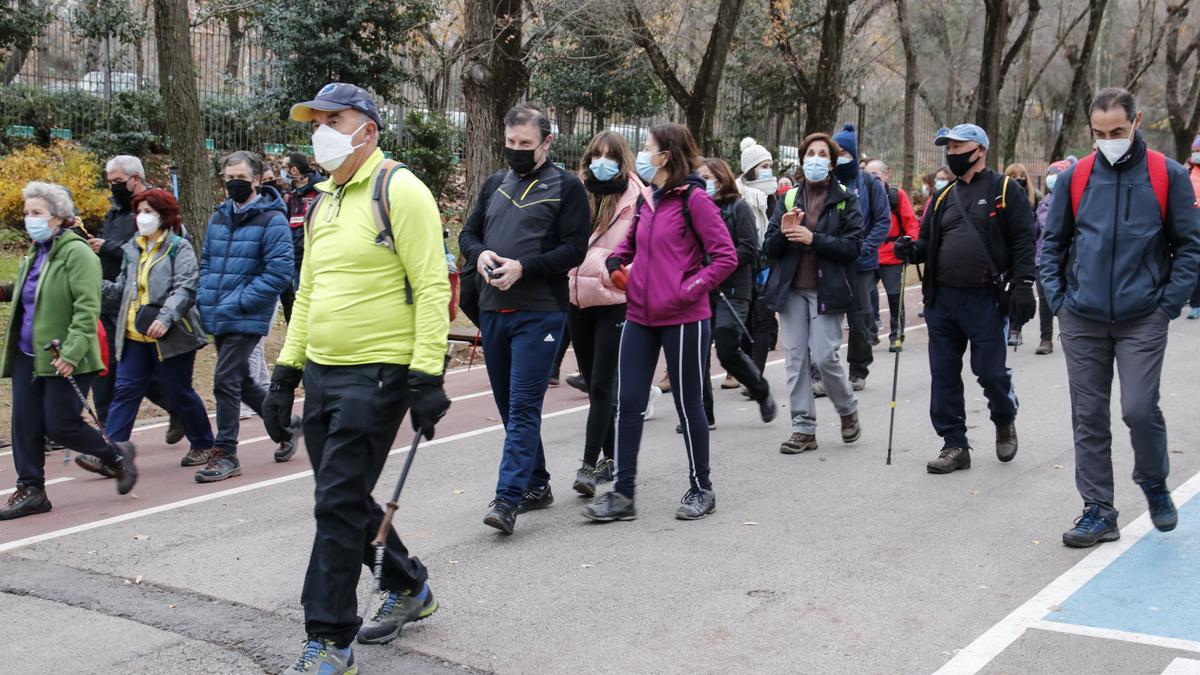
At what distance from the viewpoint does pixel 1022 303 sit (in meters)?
7.19

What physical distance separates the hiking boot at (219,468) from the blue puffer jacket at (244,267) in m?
0.78

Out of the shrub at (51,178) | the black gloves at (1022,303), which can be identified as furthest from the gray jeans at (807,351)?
the shrub at (51,178)

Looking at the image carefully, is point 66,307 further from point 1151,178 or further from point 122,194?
point 1151,178

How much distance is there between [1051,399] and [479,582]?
631 cm

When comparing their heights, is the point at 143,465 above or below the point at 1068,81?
below

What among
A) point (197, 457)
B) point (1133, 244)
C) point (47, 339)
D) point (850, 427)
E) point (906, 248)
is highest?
point (1133, 244)

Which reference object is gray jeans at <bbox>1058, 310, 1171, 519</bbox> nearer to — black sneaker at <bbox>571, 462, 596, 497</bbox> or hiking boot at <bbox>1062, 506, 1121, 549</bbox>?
hiking boot at <bbox>1062, 506, 1121, 549</bbox>

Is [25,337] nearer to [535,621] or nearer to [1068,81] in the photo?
[535,621]

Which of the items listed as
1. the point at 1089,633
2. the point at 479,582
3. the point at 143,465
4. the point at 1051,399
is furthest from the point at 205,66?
the point at 1089,633

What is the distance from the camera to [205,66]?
70.3 ft

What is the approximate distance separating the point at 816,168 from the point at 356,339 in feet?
15.0

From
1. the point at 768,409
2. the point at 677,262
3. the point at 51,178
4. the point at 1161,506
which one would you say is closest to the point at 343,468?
the point at 677,262

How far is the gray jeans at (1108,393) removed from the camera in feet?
20.1

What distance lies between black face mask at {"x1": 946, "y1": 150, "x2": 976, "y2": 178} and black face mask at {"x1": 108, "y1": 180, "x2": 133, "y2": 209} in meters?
5.41
